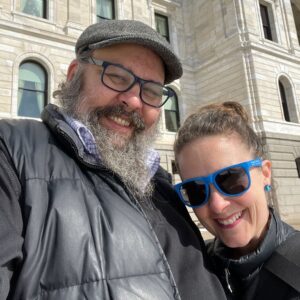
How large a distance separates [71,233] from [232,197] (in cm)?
95

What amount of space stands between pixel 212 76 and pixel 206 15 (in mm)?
3499

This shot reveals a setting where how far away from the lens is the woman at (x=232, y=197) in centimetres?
156

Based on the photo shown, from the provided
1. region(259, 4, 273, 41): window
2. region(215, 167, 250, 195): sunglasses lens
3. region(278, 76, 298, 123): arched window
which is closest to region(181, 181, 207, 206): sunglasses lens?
region(215, 167, 250, 195): sunglasses lens

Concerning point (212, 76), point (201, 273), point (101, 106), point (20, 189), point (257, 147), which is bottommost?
point (201, 273)

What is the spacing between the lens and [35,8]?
1203cm

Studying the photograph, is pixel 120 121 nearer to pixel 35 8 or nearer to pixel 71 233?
pixel 71 233

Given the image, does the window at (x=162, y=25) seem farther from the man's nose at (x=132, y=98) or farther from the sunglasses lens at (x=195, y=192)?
the sunglasses lens at (x=195, y=192)

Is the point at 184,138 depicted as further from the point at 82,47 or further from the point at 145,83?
the point at 82,47

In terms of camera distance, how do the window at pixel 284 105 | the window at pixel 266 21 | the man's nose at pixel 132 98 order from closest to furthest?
1. the man's nose at pixel 132 98
2. the window at pixel 284 105
3. the window at pixel 266 21

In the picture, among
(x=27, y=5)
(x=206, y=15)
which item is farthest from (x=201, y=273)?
(x=206, y=15)

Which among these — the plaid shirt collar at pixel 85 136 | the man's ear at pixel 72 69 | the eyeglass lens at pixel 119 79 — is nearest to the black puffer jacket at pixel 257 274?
the plaid shirt collar at pixel 85 136

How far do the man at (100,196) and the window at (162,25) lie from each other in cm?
1460

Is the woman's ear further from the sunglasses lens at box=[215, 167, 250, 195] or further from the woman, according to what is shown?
the sunglasses lens at box=[215, 167, 250, 195]

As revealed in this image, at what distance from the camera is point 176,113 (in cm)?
1463
